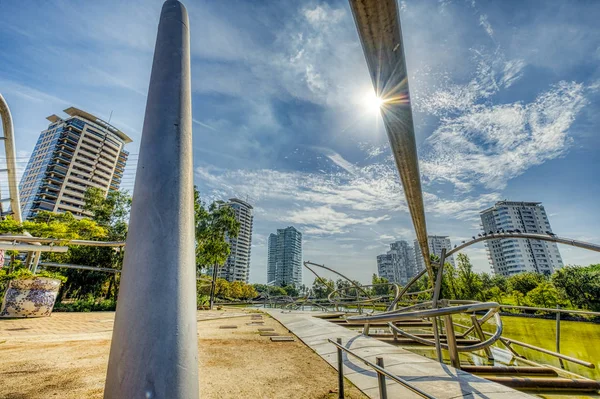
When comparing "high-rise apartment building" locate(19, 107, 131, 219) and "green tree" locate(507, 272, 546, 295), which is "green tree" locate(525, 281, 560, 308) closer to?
"green tree" locate(507, 272, 546, 295)

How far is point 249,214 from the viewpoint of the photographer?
13562cm

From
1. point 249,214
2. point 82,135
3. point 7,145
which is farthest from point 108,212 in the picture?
point 249,214

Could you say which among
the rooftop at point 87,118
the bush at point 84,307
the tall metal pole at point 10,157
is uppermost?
the rooftop at point 87,118

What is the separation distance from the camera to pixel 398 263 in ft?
542

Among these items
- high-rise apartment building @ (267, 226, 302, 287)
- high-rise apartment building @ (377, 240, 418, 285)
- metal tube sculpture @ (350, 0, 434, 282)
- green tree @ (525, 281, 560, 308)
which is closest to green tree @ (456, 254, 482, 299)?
green tree @ (525, 281, 560, 308)

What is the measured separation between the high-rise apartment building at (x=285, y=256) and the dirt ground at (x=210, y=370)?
164 metres

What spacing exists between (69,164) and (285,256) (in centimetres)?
11949

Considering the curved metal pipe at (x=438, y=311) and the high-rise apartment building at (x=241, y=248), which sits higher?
the high-rise apartment building at (x=241, y=248)

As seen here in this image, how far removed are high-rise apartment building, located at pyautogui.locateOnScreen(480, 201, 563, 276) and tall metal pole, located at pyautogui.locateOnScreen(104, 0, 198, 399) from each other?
143934 mm

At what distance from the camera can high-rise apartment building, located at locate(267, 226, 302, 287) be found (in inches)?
6535

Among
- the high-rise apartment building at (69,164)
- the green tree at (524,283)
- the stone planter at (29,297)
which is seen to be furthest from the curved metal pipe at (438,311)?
the high-rise apartment building at (69,164)

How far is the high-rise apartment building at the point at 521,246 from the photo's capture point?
11012 centimetres

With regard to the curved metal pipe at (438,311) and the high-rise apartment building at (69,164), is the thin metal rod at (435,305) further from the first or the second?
the high-rise apartment building at (69,164)

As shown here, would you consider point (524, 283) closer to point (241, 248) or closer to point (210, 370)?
point (210, 370)
